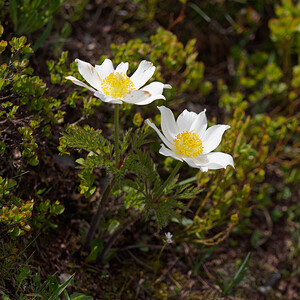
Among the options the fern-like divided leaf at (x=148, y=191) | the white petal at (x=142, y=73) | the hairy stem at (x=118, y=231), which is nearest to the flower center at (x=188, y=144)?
the fern-like divided leaf at (x=148, y=191)

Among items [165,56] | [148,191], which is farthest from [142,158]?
[165,56]

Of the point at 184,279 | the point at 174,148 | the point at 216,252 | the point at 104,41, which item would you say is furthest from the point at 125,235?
the point at 104,41

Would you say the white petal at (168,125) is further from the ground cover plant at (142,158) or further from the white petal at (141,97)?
the white petal at (141,97)

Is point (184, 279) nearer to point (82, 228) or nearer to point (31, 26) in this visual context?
point (82, 228)

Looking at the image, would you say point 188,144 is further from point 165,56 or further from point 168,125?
point 165,56

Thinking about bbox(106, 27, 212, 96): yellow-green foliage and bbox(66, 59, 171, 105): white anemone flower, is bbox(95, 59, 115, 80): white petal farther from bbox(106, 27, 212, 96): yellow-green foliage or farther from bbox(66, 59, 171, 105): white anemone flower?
bbox(106, 27, 212, 96): yellow-green foliage

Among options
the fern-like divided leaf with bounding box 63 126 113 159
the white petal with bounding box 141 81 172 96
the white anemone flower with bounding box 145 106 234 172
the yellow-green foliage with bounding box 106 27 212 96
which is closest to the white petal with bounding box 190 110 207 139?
the white anemone flower with bounding box 145 106 234 172
